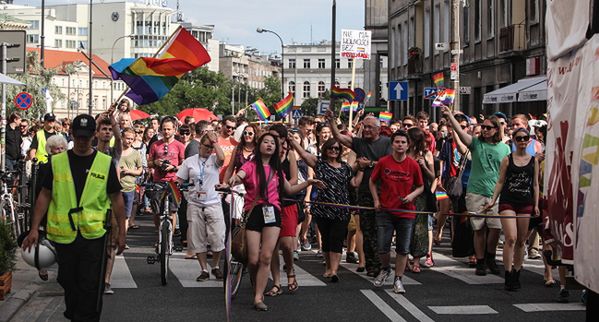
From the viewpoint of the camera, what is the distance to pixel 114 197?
345 inches

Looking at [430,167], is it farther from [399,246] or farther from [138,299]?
[138,299]

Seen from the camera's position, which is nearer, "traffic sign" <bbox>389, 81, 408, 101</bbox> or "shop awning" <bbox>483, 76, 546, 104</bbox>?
"shop awning" <bbox>483, 76, 546, 104</bbox>

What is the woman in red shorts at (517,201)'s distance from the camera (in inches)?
495

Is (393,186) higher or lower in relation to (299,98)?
lower

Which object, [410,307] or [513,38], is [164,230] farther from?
[513,38]

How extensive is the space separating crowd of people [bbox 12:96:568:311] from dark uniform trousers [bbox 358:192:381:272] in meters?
0.01

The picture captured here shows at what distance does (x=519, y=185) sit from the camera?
495 inches

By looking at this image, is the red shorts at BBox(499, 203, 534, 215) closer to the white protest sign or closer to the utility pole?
the utility pole

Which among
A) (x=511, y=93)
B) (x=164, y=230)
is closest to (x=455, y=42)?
(x=511, y=93)

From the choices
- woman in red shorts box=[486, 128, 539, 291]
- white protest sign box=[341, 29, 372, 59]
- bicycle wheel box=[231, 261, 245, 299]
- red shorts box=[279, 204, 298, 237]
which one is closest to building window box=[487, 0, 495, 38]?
white protest sign box=[341, 29, 372, 59]

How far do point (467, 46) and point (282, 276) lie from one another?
1277 inches

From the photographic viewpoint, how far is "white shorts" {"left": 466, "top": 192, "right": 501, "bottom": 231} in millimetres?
13727

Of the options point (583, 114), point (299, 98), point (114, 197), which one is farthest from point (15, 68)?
point (299, 98)

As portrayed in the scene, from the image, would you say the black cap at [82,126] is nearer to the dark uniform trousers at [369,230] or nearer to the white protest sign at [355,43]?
the dark uniform trousers at [369,230]
